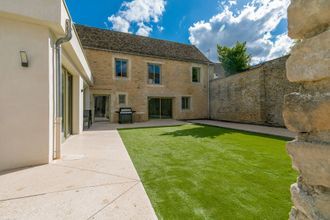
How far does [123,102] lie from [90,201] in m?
11.3

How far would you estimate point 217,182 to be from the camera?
2.76 metres

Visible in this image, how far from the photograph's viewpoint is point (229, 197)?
2305mm

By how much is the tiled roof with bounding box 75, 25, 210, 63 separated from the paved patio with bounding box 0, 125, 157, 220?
1079cm

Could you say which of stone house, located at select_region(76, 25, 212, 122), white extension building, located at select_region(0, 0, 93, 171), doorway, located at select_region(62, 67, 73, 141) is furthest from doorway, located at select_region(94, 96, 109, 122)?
white extension building, located at select_region(0, 0, 93, 171)

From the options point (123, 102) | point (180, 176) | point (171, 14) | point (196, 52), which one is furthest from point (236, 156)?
point (171, 14)

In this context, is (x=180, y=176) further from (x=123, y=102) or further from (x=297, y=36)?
(x=123, y=102)

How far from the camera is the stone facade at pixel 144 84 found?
1242 cm

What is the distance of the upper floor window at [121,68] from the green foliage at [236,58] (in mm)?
9885

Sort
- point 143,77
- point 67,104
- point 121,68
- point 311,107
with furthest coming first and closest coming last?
1. point 143,77
2. point 121,68
3. point 67,104
4. point 311,107

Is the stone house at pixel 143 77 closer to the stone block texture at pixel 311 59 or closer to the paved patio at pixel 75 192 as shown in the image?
the paved patio at pixel 75 192

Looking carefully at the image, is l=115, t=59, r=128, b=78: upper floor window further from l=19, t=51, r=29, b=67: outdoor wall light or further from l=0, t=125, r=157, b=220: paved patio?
l=0, t=125, r=157, b=220: paved patio

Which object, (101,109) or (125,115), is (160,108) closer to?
(125,115)

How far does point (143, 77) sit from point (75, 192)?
471 inches

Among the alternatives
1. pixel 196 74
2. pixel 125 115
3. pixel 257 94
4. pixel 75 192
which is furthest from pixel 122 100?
pixel 75 192
